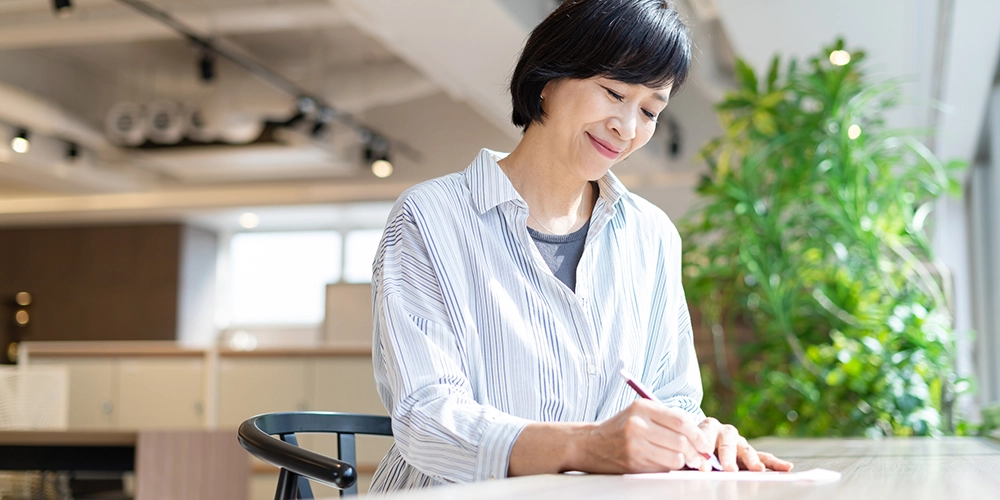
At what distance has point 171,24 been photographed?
220 inches

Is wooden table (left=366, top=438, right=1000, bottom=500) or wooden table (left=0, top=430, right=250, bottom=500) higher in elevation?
wooden table (left=366, top=438, right=1000, bottom=500)

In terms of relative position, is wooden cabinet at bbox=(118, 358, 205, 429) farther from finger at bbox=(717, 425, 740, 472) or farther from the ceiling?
finger at bbox=(717, 425, 740, 472)

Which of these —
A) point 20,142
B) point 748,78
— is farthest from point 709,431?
point 20,142

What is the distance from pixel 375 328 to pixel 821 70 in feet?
8.05

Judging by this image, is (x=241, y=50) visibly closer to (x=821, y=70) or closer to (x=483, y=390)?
(x=821, y=70)

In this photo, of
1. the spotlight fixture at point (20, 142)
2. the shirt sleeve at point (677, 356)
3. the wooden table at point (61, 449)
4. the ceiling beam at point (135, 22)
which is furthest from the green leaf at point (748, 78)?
the spotlight fixture at point (20, 142)

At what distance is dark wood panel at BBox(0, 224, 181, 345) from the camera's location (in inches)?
367

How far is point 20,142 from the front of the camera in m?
7.26

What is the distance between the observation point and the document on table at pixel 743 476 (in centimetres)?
90

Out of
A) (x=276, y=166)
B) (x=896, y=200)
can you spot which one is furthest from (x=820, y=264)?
(x=276, y=166)

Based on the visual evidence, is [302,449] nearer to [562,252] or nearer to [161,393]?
[562,252]

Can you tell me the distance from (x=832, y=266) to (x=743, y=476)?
2460 mm

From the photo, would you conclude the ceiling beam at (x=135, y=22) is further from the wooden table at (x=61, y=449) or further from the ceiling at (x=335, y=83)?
the wooden table at (x=61, y=449)

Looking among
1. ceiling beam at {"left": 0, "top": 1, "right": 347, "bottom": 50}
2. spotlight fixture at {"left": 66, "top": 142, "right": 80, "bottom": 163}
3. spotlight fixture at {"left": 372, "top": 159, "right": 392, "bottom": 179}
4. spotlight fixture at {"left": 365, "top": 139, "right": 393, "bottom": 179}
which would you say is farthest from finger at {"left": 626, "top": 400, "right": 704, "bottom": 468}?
spotlight fixture at {"left": 66, "top": 142, "right": 80, "bottom": 163}
